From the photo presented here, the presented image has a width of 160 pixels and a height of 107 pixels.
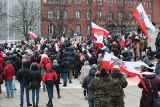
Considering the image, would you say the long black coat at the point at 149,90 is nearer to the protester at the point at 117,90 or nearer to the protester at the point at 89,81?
the protester at the point at 117,90

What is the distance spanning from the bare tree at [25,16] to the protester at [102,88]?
54.6 meters

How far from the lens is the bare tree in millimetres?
66525

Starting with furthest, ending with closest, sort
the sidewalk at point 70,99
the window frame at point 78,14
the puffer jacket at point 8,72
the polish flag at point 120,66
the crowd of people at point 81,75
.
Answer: the window frame at point 78,14 → the puffer jacket at point 8,72 → the sidewalk at point 70,99 → the crowd of people at point 81,75 → the polish flag at point 120,66

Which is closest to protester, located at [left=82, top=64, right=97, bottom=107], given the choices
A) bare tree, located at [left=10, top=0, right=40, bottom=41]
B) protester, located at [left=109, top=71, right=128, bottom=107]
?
protester, located at [left=109, top=71, right=128, bottom=107]

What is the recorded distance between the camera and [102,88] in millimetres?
11062

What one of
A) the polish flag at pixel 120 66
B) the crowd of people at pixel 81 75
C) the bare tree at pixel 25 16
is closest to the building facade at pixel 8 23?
the bare tree at pixel 25 16

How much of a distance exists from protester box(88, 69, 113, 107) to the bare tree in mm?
54615

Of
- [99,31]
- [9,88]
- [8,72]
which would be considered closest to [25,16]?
[99,31]

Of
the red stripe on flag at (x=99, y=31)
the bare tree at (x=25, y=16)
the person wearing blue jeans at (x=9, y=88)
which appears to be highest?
the bare tree at (x=25, y=16)

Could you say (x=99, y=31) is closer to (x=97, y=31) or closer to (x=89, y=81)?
(x=97, y=31)

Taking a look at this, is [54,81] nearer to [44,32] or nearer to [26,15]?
[26,15]

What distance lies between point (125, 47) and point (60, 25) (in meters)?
29.8

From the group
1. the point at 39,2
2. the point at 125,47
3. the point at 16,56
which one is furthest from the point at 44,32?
the point at 16,56

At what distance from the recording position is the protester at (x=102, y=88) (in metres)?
11.1
